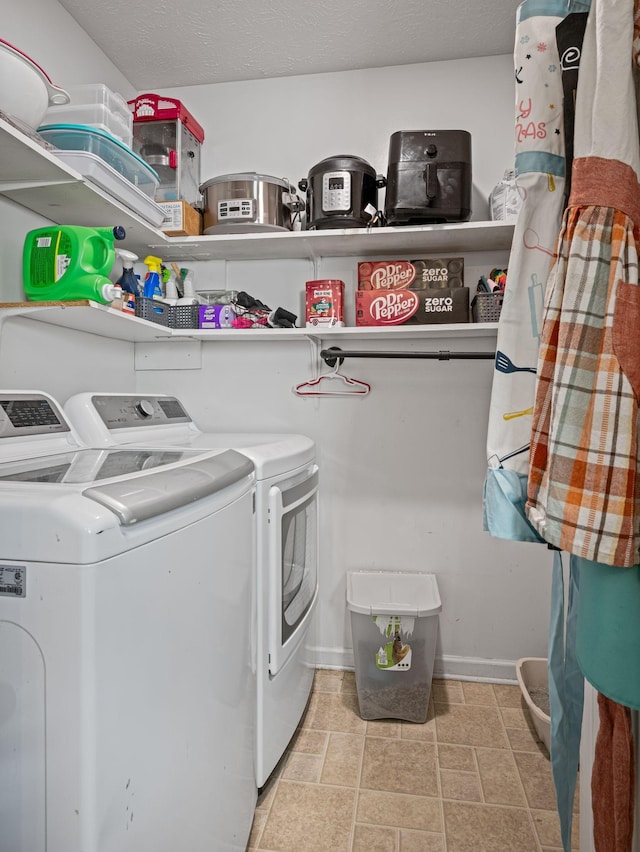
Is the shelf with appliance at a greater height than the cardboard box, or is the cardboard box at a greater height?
the cardboard box

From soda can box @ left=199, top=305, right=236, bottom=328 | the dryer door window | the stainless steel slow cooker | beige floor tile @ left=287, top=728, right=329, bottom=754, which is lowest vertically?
beige floor tile @ left=287, top=728, right=329, bottom=754

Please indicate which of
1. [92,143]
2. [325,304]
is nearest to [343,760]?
[325,304]

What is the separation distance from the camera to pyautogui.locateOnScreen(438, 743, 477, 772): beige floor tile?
1.71 metres

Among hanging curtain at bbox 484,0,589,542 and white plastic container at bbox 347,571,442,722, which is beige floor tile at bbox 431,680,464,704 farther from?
hanging curtain at bbox 484,0,589,542

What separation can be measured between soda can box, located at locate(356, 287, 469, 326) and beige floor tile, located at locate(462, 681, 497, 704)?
1.57m

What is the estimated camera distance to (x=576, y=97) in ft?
2.25

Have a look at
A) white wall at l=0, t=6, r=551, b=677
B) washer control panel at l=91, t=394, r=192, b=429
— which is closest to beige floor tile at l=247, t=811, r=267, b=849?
white wall at l=0, t=6, r=551, b=677

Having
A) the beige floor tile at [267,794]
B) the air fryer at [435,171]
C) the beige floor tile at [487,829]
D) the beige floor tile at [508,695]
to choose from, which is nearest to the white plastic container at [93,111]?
the air fryer at [435,171]

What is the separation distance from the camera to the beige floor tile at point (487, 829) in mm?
1404

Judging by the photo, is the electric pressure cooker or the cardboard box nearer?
the electric pressure cooker

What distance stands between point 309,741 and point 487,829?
2.12 feet

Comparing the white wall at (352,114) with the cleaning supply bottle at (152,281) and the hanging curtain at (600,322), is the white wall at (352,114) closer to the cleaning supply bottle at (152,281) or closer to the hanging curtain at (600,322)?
the cleaning supply bottle at (152,281)

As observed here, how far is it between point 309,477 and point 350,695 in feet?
3.21

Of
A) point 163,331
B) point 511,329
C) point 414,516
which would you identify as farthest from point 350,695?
point 511,329
